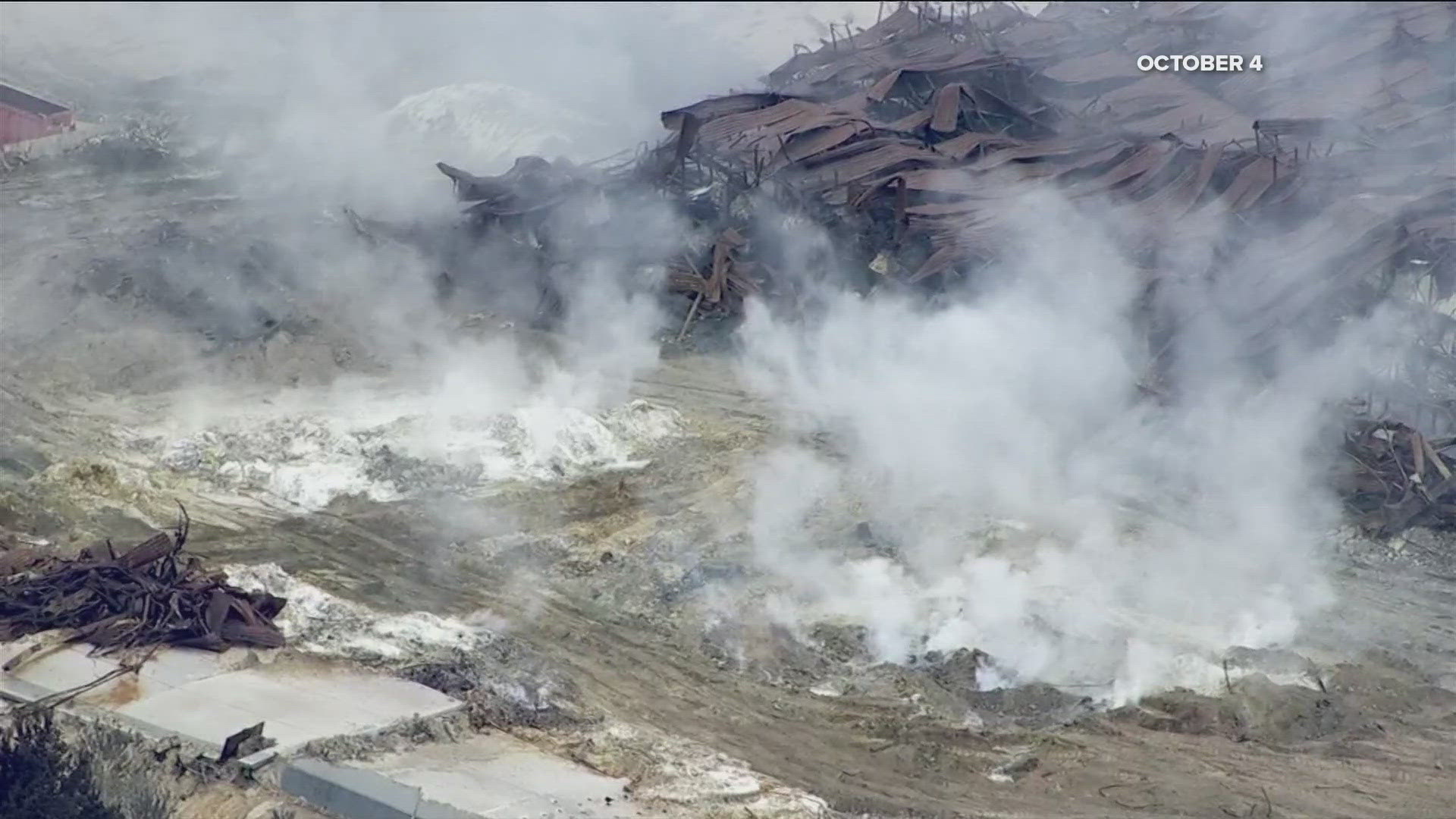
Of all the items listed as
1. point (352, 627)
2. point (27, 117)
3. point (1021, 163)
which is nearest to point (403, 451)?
point (352, 627)

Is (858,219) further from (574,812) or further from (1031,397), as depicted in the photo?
(574,812)

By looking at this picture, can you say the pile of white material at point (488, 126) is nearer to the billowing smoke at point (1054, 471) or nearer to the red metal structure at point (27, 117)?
the red metal structure at point (27, 117)

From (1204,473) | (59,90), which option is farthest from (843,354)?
(59,90)

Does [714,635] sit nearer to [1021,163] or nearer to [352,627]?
[352,627]

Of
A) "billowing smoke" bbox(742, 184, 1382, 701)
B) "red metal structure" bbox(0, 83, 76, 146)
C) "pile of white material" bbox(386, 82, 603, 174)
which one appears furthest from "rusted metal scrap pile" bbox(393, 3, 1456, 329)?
"red metal structure" bbox(0, 83, 76, 146)

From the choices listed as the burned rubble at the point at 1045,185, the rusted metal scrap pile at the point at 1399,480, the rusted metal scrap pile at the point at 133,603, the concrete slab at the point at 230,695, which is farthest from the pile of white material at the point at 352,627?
the rusted metal scrap pile at the point at 1399,480

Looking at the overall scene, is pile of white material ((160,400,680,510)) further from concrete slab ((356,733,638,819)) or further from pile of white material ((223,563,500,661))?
concrete slab ((356,733,638,819))
